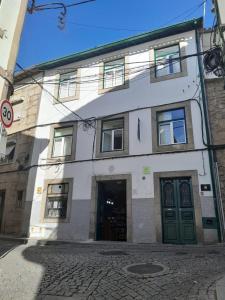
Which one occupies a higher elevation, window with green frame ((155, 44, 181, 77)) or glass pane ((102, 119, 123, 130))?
window with green frame ((155, 44, 181, 77))

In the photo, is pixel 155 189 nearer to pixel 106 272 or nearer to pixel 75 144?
pixel 75 144

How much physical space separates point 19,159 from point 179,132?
8.48m

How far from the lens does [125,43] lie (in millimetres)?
12992

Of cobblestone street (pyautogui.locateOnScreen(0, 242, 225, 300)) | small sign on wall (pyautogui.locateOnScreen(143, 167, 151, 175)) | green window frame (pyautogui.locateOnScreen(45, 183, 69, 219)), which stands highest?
small sign on wall (pyautogui.locateOnScreen(143, 167, 151, 175))

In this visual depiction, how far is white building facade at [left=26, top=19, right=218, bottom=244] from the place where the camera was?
9883mm

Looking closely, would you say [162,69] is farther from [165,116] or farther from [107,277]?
[107,277]

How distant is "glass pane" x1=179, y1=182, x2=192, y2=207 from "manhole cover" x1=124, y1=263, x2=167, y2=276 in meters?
4.31

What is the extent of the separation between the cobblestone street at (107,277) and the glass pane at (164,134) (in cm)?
495

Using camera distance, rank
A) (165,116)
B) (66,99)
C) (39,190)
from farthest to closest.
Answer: (66,99)
(39,190)
(165,116)

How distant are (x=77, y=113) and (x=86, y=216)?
201 inches

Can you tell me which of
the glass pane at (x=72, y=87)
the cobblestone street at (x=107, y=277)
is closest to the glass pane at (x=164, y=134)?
the cobblestone street at (x=107, y=277)

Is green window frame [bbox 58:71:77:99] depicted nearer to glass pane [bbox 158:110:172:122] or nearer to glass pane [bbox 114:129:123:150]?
glass pane [bbox 114:129:123:150]

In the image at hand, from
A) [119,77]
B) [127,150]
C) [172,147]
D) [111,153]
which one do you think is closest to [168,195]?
[172,147]

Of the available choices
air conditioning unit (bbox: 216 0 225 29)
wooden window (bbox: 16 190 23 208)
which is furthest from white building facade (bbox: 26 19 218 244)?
air conditioning unit (bbox: 216 0 225 29)
